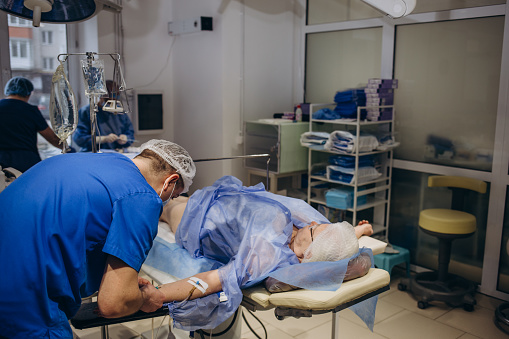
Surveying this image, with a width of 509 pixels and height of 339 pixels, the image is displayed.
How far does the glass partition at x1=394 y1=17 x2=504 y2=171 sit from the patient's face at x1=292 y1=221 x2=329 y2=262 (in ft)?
5.67

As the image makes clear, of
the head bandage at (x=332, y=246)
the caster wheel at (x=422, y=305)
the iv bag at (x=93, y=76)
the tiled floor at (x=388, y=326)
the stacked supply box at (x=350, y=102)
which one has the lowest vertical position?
the tiled floor at (x=388, y=326)

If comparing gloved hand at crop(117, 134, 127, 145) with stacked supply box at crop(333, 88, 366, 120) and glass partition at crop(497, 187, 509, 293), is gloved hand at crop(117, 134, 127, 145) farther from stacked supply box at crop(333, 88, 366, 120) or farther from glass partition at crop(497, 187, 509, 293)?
glass partition at crop(497, 187, 509, 293)

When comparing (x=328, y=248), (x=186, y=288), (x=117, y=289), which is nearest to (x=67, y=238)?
(x=117, y=289)

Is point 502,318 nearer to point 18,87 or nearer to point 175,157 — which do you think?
point 175,157

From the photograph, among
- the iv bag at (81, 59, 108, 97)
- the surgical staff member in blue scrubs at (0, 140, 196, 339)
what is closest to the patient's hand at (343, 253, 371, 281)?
the surgical staff member in blue scrubs at (0, 140, 196, 339)

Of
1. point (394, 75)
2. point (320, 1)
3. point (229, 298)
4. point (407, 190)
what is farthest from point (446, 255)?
point (320, 1)

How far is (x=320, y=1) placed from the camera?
4.30 m

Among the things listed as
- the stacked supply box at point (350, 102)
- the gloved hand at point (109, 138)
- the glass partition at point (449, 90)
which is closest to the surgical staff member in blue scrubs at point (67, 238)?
the gloved hand at point (109, 138)

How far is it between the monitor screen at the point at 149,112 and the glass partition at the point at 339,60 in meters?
1.41

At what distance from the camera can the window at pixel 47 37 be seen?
4062mm

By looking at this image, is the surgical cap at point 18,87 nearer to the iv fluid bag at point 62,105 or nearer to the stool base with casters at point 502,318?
the iv fluid bag at point 62,105

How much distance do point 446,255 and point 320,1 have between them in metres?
2.45

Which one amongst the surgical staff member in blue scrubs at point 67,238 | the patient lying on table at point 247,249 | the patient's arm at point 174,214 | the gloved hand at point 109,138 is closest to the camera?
the surgical staff member in blue scrubs at point 67,238

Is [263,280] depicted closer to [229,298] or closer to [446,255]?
[229,298]
